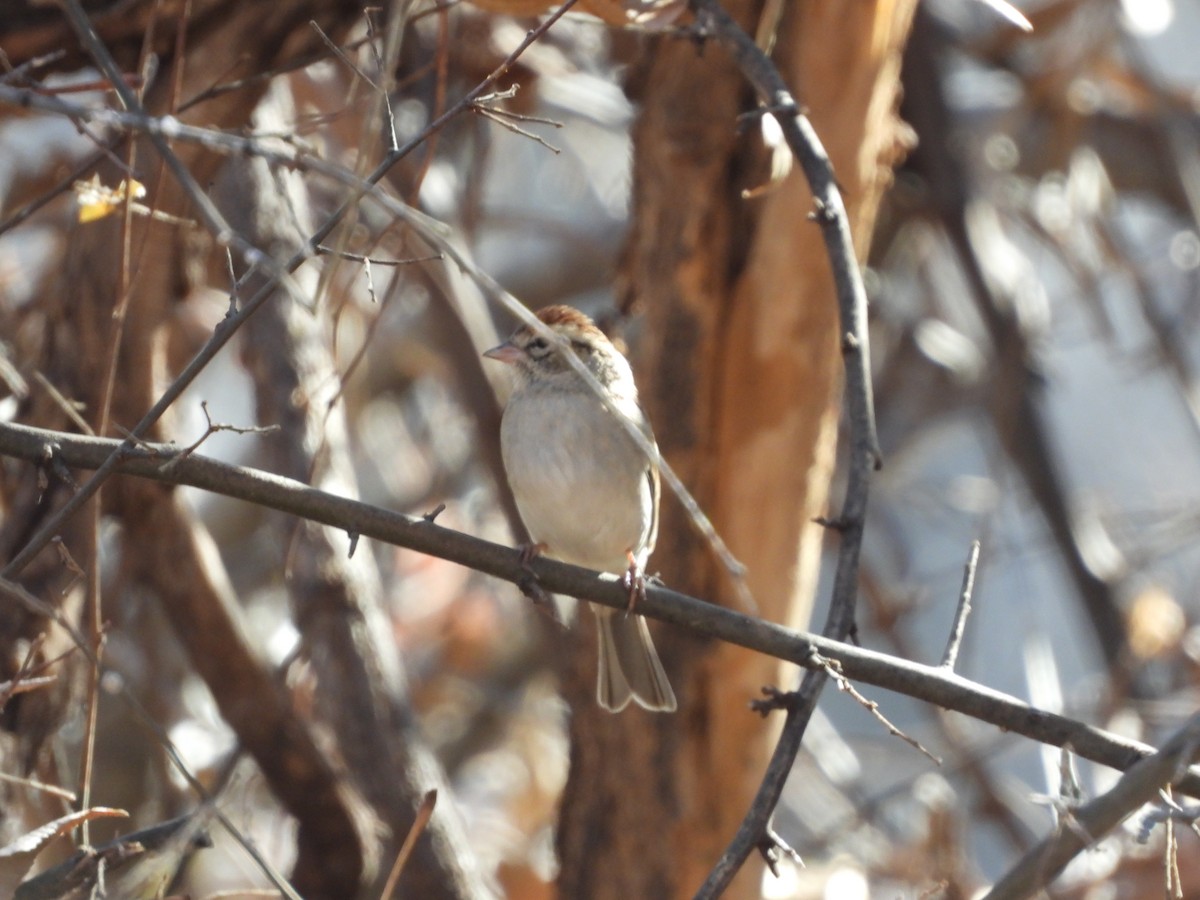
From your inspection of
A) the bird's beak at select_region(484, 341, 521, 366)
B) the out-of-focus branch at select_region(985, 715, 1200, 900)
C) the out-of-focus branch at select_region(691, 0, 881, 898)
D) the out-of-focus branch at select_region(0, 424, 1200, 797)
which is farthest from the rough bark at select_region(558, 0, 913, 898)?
the out-of-focus branch at select_region(985, 715, 1200, 900)

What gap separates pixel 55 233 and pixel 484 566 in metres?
3.21

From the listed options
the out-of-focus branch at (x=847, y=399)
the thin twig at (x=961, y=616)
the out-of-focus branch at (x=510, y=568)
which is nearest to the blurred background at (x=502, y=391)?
the out-of-focus branch at (x=847, y=399)

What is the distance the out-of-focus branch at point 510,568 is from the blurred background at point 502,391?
2.09 feet

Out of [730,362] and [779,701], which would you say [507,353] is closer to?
[730,362]

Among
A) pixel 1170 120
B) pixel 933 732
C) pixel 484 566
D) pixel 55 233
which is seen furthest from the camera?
pixel 933 732

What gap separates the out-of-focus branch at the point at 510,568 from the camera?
198 cm

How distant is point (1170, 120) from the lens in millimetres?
5414

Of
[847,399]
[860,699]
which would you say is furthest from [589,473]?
[860,699]

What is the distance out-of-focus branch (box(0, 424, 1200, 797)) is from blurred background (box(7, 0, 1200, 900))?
0.64 m

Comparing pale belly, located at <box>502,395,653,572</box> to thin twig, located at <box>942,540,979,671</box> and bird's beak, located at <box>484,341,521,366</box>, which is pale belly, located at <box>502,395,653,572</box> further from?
thin twig, located at <box>942,540,979,671</box>

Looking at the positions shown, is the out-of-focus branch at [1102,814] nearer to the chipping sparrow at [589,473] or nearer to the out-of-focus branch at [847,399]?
the out-of-focus branch at [847,399]

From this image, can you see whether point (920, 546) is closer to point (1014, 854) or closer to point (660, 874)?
point (1014, 854)

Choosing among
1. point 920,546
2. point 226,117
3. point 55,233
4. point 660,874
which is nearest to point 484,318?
point 55,233

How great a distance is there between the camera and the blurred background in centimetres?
358
